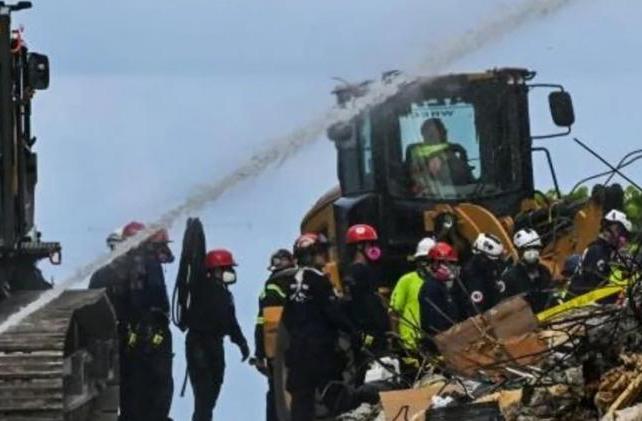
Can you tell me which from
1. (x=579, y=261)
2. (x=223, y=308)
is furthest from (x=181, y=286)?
(x=579, y=261)

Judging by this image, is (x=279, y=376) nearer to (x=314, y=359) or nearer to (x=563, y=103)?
(x=314, y=359)

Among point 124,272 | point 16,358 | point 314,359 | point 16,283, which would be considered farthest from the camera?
point 124,272

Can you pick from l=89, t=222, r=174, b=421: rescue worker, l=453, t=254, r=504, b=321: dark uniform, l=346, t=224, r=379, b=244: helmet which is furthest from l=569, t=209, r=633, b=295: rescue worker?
l=89, t=222, r=174, b=421: rescue worker

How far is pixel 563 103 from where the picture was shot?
27.5 meters

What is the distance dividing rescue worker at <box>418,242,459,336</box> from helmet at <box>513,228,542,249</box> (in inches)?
38.3

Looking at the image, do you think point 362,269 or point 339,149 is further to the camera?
point 339,149

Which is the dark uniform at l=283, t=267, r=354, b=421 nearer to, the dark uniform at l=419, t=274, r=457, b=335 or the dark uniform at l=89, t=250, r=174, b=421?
the dark uniform at l=419, t=274, r=457, b=335

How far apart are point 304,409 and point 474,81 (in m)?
5.29

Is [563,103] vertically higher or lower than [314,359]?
higher

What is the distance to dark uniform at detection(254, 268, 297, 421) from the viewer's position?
25125 millimetres

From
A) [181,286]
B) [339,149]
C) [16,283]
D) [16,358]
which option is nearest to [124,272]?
[181,286]

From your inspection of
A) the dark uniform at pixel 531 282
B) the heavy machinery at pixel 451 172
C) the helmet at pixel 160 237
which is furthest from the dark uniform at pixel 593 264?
the helmet at pixel 160 237

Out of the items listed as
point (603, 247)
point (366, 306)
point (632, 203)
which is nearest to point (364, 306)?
point (366, 306)

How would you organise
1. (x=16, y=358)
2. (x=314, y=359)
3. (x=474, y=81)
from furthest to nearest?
(x=474, y=81), (x=314, y=359), (x=16, y=358)
